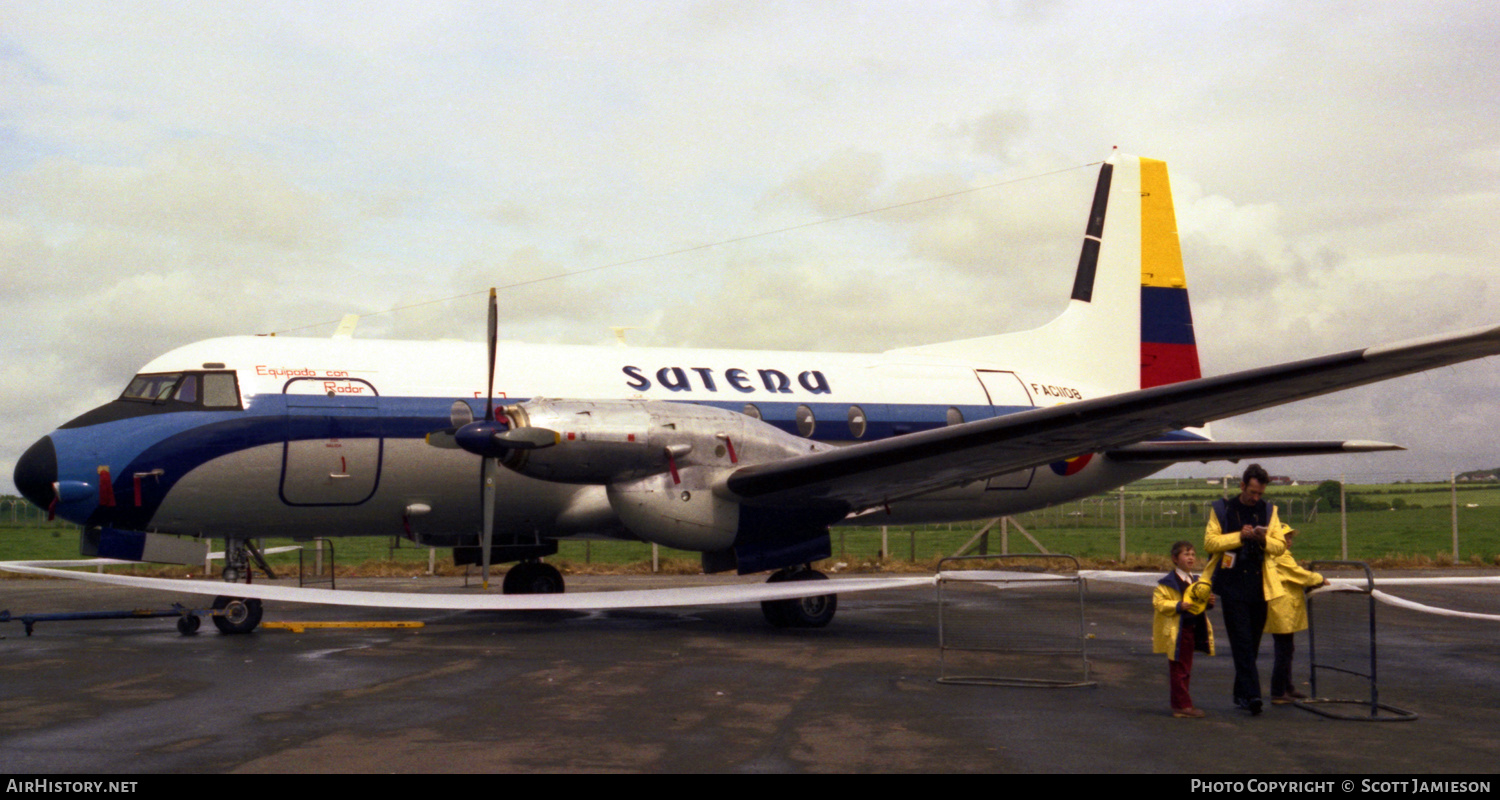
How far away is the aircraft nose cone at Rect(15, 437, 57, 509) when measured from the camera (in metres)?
12.4

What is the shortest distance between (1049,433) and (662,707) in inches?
211

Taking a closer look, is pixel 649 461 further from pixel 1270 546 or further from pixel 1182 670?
pixel 1270 546

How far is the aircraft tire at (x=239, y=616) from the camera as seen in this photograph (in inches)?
514

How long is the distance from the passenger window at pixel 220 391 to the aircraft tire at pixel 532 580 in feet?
14.7

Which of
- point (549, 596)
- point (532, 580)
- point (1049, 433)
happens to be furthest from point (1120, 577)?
point (532, 580)

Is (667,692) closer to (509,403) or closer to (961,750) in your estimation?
(961,750)

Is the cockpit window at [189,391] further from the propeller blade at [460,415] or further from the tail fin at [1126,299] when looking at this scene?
the tail fin at [1126,299]

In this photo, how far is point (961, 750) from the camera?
6754 millimetres

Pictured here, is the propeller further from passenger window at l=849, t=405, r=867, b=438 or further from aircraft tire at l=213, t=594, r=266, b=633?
passenger window at l=849, t=405, r=867, b=438

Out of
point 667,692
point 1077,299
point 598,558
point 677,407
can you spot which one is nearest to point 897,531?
point 598,558

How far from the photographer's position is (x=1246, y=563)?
831 centimetres

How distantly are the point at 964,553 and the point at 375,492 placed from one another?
19.2 m

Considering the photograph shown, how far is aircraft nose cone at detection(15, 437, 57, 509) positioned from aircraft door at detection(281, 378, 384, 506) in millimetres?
2369

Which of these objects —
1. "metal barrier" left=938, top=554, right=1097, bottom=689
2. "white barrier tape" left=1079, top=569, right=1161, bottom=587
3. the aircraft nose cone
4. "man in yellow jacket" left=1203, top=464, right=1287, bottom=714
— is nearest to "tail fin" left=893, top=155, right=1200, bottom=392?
"metal barrier" left=938, top=554, right=1097, bottom=689
